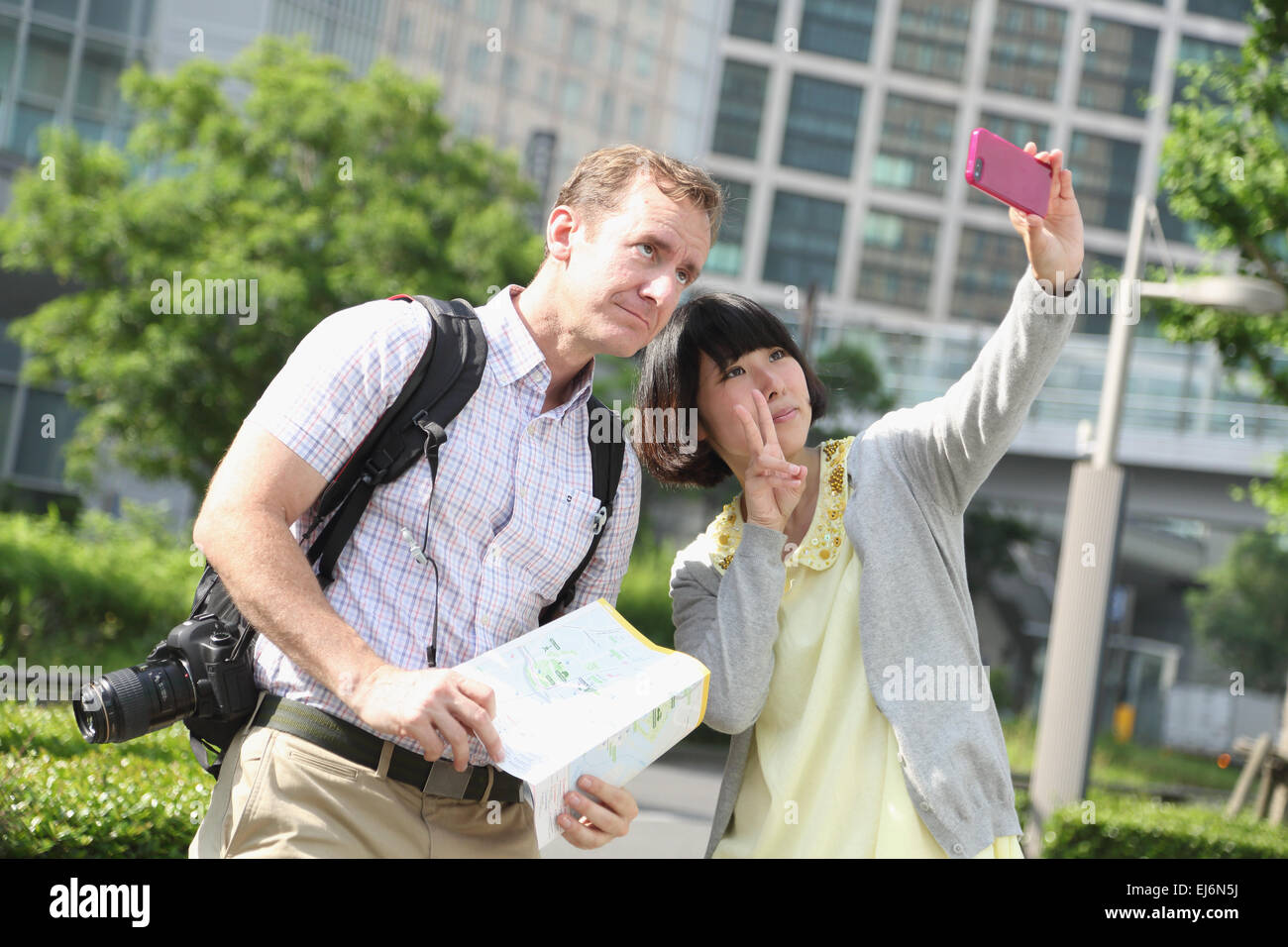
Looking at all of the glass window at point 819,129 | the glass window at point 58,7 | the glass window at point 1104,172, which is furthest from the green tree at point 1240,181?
the glass window at point 1104,172

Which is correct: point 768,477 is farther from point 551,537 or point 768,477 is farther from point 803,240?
point 803,240

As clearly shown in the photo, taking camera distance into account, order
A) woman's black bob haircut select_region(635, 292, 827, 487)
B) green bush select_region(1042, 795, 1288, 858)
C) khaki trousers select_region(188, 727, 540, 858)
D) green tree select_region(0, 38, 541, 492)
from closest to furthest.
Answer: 1. khaki trousers select_region(188, 727, 540, 858)
2. woman's black bob haircut select_region(635, 292, 827, 487)
3. green bush select_region(1042, 795, 1288, 858)
4. green tree select_region(0, 38, 541, 492)

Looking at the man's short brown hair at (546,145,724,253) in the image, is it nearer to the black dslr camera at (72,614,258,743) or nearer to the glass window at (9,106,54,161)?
the black dslr camera at (72,614,258,743)

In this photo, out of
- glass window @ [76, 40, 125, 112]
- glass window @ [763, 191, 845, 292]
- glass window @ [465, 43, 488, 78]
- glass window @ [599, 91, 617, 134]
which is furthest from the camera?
glass window @ [599, 91, 617, 134]

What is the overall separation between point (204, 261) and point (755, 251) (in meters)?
41.6

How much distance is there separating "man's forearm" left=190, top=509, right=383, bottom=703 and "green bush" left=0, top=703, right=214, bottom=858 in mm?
2123

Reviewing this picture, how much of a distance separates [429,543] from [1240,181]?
11443 millimetres

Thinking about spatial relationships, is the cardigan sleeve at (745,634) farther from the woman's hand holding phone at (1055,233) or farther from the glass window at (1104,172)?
the glass window at (1104,172)

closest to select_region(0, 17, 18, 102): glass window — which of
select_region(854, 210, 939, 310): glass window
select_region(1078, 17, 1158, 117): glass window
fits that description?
select_region(854, 210, 939, 310): glass window

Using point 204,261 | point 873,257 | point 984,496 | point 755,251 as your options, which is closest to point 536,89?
point 755,251

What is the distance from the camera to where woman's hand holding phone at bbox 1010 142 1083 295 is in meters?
2.64

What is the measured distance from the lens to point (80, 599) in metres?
14.4

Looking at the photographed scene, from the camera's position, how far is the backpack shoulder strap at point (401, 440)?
8.21 feet
